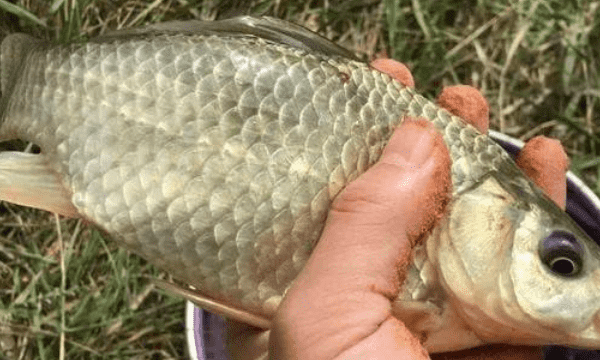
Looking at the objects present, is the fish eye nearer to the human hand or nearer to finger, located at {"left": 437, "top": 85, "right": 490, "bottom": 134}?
the human hand

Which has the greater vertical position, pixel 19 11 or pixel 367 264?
pixel 19 11

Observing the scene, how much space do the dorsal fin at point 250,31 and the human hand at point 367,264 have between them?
0.32 meters

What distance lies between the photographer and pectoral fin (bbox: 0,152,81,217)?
1.71 metres

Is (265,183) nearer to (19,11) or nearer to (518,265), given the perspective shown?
(518,265)

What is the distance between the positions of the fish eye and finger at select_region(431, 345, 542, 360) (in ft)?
1.22

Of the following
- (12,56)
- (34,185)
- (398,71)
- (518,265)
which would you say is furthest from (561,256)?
(12,56)

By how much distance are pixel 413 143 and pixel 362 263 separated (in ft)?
0.85

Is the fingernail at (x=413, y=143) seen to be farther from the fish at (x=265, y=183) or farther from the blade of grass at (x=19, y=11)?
the blade of grass at (x=19, y=11)

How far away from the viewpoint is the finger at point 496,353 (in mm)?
1858

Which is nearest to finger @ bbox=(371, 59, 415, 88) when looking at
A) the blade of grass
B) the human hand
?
the human hand

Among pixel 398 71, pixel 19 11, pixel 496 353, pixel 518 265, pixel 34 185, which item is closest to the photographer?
pixel 518 265

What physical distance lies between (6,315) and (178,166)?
1.13 m

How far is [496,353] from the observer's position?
73.1 inches

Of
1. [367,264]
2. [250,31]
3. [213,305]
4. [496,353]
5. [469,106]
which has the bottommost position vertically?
[496,353]
